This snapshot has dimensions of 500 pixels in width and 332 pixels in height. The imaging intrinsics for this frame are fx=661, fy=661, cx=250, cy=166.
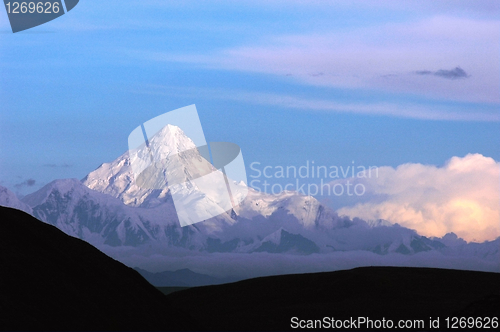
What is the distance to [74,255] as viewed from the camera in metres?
69.2

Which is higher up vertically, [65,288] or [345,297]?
[65,288]

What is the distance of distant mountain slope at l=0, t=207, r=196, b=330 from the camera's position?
54.8 meters

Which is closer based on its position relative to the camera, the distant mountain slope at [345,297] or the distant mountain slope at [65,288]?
the distant mountain slope at [65,288]

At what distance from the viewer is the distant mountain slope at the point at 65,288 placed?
54812 mm

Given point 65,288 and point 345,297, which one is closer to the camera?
point 65,288

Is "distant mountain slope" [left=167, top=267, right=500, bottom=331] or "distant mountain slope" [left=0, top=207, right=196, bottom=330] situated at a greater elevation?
"distant mountain slope" [left=0, top=207, right=196, bottom=330]

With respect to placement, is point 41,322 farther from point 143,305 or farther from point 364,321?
point 364,321

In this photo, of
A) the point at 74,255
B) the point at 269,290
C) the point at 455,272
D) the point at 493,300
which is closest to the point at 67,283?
the point at 74,255

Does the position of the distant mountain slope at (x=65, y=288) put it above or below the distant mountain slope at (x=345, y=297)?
above

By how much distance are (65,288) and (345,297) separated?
63.8 metres

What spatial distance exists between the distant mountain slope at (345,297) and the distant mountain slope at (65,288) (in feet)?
40.5

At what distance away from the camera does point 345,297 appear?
373ft

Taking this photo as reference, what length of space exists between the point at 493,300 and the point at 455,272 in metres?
69.1

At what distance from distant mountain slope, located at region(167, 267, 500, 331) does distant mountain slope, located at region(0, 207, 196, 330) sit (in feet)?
40.5
